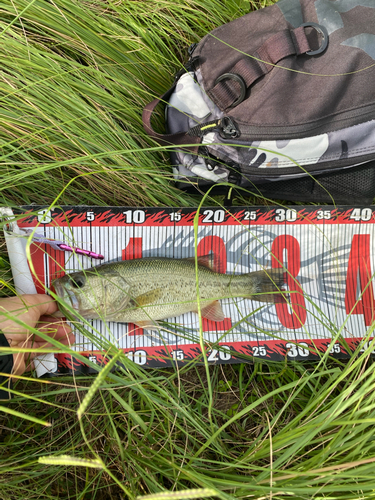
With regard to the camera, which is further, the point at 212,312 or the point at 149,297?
the point at 212,312

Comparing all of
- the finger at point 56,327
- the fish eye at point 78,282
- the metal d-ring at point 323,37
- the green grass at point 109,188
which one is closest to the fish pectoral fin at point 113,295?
the fish eye at point 78,282

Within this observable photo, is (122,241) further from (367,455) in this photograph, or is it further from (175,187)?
(367,455)

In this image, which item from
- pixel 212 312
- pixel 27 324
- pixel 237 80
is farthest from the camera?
pixel 212 312

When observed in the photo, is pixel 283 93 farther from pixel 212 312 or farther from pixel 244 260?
pixel 212 312

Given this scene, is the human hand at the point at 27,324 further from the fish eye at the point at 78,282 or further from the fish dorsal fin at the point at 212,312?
the fish dorsal fin at the point at 212,312

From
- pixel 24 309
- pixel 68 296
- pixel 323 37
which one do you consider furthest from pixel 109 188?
pixel 323 37

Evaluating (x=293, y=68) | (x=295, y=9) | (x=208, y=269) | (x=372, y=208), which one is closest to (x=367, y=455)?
(x=208, y=269)
